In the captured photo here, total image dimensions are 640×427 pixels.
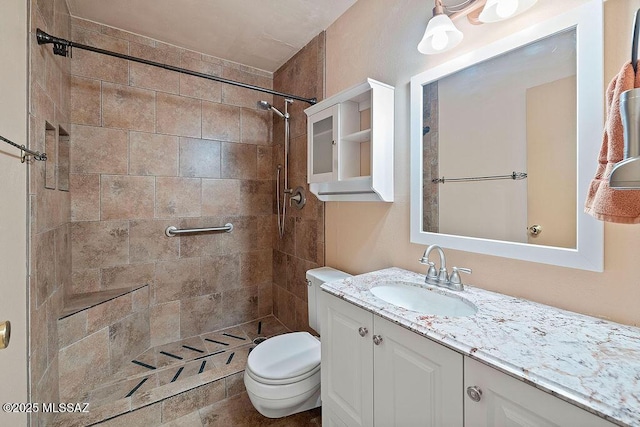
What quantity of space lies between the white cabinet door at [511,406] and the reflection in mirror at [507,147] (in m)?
0.58

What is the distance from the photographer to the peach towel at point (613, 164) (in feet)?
2.13

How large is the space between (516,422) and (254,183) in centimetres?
243

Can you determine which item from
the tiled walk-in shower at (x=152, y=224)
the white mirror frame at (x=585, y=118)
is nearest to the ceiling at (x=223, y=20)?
the tiled walk-in shower at (x=152, y=224)

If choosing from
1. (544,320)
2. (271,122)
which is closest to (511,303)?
(544,320)

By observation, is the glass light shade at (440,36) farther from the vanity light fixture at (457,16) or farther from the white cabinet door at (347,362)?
the white cabinet door at (347,362)

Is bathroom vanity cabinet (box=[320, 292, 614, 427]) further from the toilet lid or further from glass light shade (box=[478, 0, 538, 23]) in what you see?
glass light shade (box=[478, 0, 538, 23])

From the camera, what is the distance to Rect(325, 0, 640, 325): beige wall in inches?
32.3

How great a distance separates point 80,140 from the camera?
1920mm

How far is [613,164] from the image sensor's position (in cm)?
65

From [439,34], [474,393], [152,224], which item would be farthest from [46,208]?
[439,34]

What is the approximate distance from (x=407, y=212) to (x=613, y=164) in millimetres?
840

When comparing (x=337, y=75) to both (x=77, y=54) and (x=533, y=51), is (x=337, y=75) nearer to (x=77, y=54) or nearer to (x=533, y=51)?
(x=533, y=51)

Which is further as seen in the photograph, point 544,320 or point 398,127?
point 398,127

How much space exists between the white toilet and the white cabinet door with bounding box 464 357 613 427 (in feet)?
2.96
